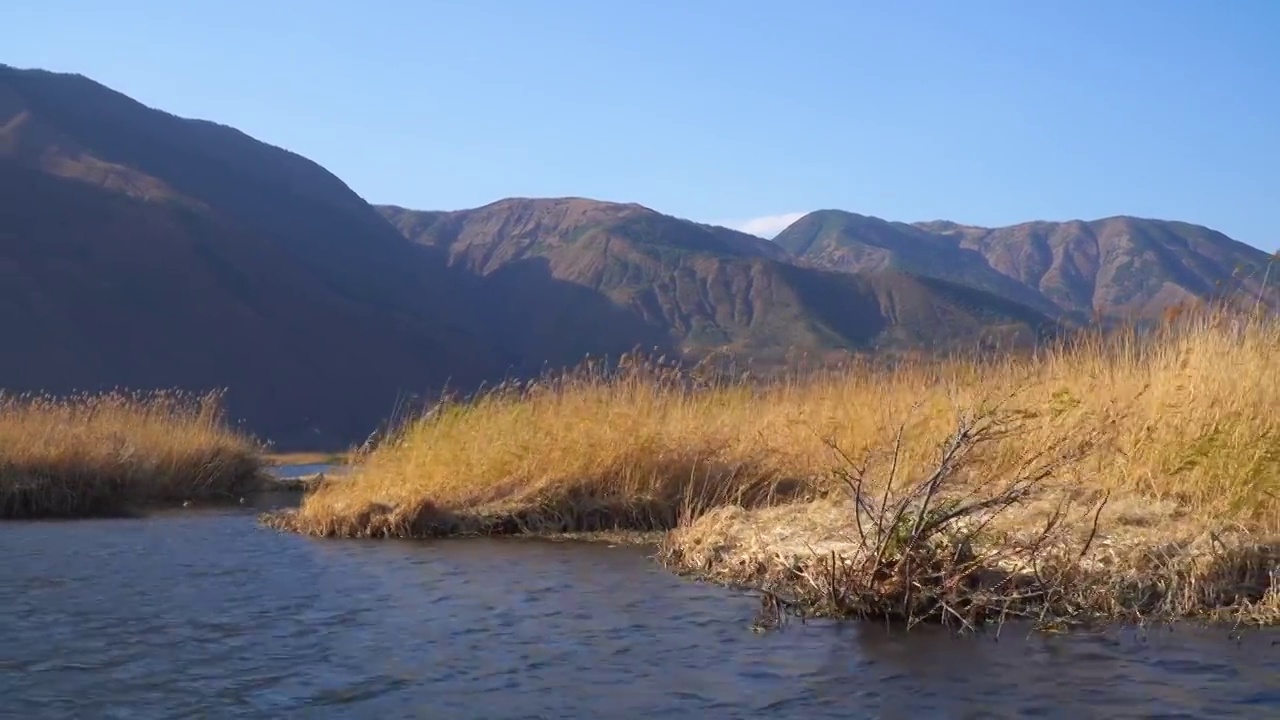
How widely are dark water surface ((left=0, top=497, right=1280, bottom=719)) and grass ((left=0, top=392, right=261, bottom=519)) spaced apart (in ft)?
24.0

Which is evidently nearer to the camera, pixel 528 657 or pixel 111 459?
pixel 528 657

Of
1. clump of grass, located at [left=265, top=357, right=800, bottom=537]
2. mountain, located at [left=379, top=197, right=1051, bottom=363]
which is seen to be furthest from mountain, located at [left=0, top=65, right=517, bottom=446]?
clump of grass, located at [left=265, top=357, right=800, bottom=537]

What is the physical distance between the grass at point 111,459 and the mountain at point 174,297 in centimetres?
3784

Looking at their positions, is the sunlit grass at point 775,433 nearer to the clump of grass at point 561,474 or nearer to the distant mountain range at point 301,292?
the clump of grass at point 561,474

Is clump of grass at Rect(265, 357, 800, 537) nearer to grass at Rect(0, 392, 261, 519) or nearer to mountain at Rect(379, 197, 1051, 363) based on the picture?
grass at Rect(0, 392, 261, 519)

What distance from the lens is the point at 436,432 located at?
13719 mm

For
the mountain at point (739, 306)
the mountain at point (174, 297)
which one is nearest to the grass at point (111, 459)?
the mountain at point (174, 297)

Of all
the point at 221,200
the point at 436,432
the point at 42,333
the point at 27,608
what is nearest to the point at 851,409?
the point at 436,432

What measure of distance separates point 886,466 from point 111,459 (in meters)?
11.6

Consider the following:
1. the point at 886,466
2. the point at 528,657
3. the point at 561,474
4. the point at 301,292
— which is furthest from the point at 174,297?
the point at 528,657

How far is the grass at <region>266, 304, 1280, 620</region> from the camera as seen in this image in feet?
24.8

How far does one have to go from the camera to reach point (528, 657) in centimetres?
662

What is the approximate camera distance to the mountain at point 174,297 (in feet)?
234

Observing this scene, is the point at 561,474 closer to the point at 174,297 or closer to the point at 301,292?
the point at 174,297
